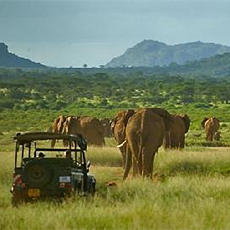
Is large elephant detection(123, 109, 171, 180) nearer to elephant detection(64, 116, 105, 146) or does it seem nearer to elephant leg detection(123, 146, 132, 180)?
elephant leg detection(123, 146, 132, 180)

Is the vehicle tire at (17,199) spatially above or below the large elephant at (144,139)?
below

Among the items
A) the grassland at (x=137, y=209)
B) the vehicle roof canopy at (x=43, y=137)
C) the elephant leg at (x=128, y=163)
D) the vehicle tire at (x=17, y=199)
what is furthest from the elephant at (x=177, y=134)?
the vehicle tire at (x=17, y=199)

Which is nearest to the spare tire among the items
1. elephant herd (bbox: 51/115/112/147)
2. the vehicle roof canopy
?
the vehicle roof canopy

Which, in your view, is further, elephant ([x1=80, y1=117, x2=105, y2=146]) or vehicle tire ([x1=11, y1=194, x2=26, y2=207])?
Result: elephant ([x1=80, y1=117, x2=105, y2=146])

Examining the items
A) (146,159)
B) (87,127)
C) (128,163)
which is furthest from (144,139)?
(87,127)

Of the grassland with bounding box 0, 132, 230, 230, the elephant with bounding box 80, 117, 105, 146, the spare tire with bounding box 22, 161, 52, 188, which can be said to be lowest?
the elephant with bounding box 80, 117, 105, 146

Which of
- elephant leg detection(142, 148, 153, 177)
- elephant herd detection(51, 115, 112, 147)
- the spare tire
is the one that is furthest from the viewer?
elephant herd detection(51, 115, 112, 147)

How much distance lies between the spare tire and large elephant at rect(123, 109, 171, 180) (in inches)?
310

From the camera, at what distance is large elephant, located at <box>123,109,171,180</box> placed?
2128cm

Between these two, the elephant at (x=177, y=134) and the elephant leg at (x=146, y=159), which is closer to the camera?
the elephant leg at (x=146, y=159)

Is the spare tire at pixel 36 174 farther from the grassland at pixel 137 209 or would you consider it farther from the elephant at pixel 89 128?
the elephant at pixel 89 128

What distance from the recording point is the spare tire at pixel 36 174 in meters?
13.5

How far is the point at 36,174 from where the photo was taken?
13.5 m

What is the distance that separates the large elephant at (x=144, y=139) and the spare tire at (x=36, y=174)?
7878mm
